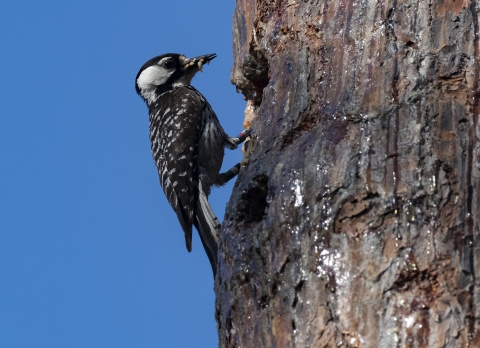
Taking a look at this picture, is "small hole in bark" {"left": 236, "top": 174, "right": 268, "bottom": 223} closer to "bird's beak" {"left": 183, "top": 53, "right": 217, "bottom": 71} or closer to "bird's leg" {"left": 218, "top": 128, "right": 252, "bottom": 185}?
"bird's leg" {"left": 218, "top": 128, "right": 252, "bottom": 185}

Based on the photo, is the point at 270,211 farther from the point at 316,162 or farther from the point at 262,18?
the point at 262,18

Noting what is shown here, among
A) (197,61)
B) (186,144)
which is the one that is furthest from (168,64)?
(186,144)

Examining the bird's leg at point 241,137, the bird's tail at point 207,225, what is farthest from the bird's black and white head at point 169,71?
the bird's tail at point 207,225

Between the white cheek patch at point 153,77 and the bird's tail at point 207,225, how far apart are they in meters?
1.45

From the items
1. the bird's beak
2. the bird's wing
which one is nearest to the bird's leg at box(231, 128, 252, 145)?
the bird's wing

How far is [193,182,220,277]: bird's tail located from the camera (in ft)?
15.3

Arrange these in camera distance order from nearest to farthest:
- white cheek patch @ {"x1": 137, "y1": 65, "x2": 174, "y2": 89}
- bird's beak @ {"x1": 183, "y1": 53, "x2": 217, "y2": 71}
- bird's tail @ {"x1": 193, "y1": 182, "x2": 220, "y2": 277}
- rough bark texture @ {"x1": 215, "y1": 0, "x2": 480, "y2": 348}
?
rough bark texture @ {"x1": 215, "y1": 0, "x2": 480, "y2": 348}
bird's tail @ {"x1": 193, "y1": 182, "x2": 220, "y2": 277}
bird's beak @ {"x1": 183, "y1": 53, "x2": 217, "y2": 71}
white cheek patch @ {"x1": 137, "y1": 65, "x2": 174, "y2": 89}

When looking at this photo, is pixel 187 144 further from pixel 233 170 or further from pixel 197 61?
pixel 197 61

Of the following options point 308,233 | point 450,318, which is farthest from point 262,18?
point 450,318

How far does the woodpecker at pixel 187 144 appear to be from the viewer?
5.18 metres

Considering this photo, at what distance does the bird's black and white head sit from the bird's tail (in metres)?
1.36

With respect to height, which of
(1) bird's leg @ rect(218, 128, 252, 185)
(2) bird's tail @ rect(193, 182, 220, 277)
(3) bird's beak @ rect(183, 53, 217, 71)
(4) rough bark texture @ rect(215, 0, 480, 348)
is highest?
(3) bird's beak @ rect(183, 53, 217, 71)

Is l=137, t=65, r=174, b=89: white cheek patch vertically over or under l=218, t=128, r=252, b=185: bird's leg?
over

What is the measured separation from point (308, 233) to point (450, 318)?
0.60m
